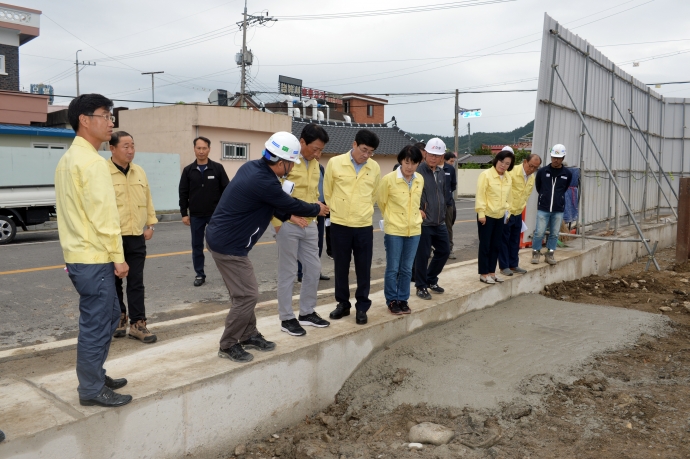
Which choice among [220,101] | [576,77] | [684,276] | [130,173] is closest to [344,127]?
[220,101]

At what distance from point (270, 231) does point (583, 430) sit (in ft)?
34.3

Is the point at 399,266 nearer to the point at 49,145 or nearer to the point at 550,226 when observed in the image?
the point at 550,226

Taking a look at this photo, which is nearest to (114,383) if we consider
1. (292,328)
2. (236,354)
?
(236,354)

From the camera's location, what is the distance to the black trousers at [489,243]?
→ 6.58 meters

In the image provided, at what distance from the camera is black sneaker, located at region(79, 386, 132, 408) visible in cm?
301

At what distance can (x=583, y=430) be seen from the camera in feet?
12.5

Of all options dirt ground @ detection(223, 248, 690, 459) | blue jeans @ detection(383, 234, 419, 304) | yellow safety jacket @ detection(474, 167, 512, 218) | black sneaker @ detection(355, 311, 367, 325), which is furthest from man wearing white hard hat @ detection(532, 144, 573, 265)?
black sneaker @ detection(355, 311, 367, 325)

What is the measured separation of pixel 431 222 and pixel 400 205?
0.71 metres

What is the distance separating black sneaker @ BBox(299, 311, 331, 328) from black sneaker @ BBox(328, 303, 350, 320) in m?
0.25

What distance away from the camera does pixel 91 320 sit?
9.98 ft

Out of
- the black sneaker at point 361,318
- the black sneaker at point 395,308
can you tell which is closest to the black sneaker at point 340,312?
the black sneaker at point 361,318

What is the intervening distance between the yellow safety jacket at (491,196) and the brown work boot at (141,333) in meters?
3.86

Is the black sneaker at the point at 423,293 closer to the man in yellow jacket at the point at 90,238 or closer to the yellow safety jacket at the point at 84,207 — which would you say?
the man in yellow jacket at the point at 90,238

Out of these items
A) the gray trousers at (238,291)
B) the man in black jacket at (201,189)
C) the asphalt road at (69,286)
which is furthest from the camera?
the man in black jacket at (201,189)
